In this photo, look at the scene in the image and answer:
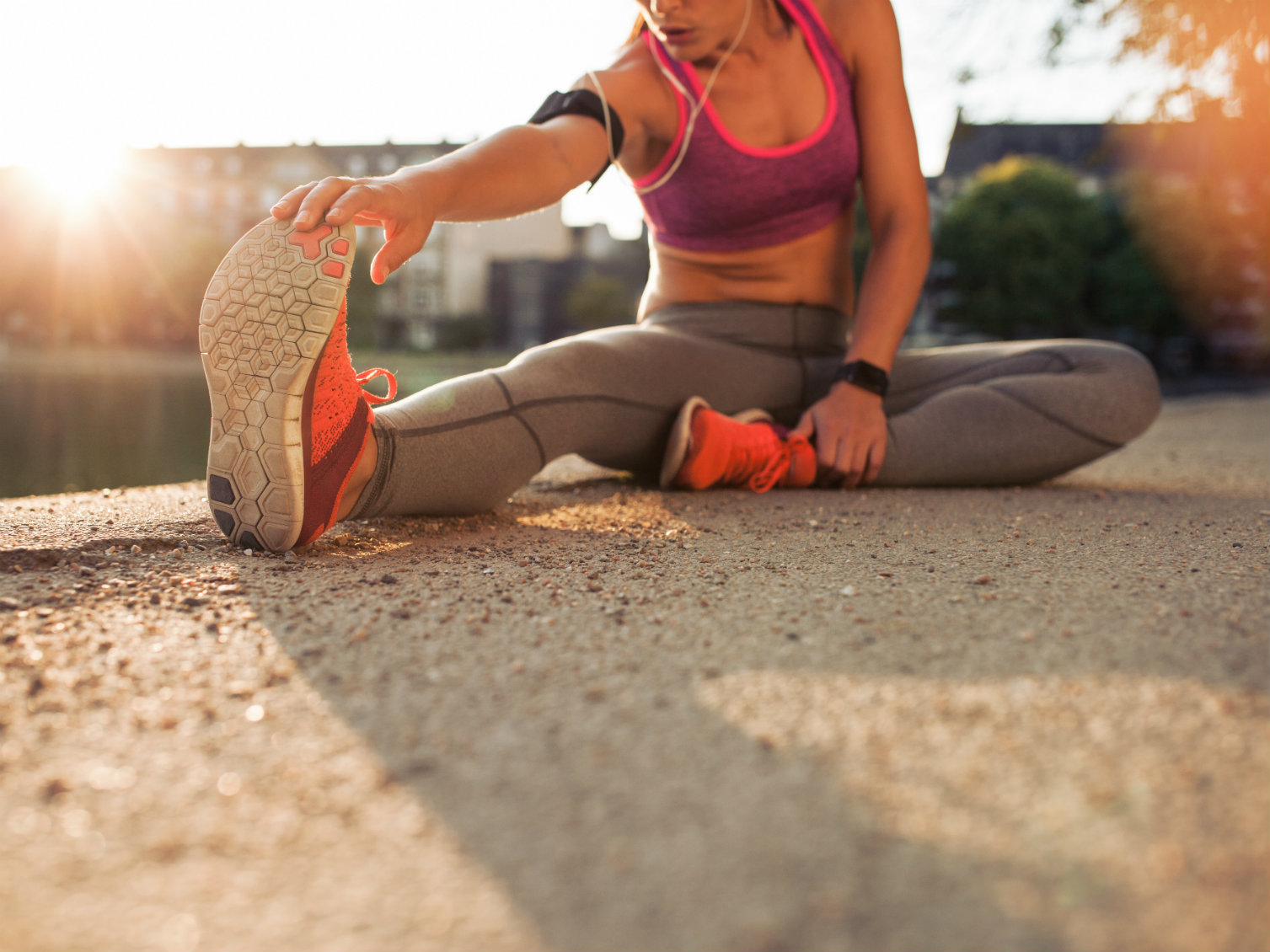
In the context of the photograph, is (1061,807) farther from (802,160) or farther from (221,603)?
(802,160)

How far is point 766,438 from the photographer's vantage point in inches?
63.0

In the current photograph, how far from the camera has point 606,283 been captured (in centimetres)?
2697

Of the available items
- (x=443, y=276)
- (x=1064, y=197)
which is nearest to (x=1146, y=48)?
(x=1064, y=197)

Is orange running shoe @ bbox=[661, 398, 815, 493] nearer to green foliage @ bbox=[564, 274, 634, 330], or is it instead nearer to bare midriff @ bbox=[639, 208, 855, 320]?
bare midriff @ bbox=[639, 208, 855, 320]

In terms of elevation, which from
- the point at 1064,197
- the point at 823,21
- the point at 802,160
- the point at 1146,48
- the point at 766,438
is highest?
the point at 1064,197

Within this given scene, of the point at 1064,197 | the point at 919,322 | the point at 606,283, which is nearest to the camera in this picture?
the point at 1064,197

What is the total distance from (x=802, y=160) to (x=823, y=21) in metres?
0.33

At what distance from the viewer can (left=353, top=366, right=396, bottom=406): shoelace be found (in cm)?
119

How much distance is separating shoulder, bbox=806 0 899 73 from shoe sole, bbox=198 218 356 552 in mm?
1240

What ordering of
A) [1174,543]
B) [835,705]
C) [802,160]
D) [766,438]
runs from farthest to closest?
1. [802,160]
2. [766,438]
3. [1174,543]
4. [835,705]

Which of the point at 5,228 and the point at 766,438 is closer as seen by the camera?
the point at 766,438

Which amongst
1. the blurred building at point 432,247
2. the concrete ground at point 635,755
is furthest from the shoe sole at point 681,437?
the blurred building at point 432,247

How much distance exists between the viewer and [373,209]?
3.39 feet

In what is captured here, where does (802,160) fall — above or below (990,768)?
above
